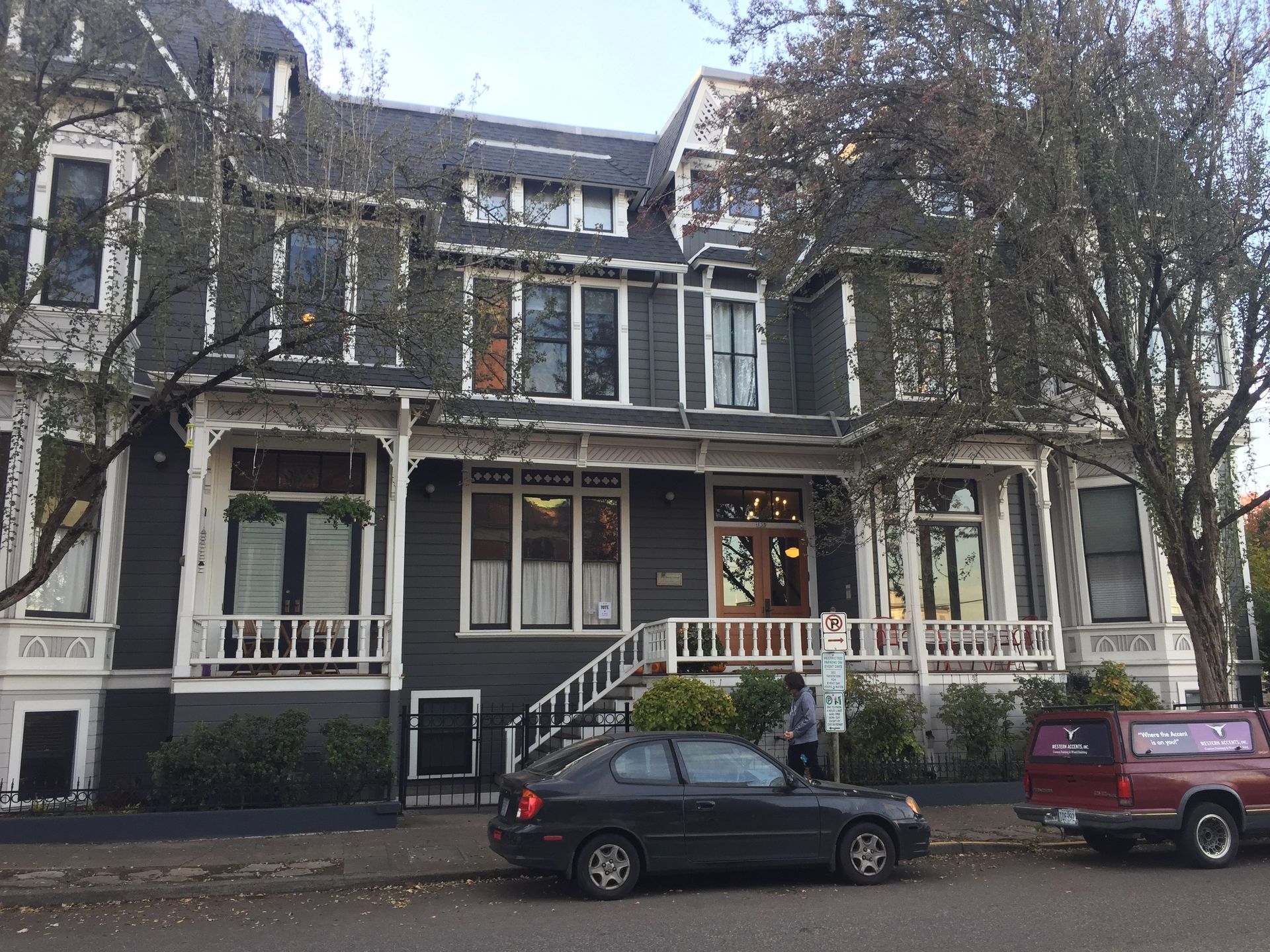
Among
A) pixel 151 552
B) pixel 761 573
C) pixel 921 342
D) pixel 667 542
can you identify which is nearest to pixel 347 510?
pixel 151 552

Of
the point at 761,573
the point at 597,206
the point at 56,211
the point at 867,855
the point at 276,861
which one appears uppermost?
the point at 597,206

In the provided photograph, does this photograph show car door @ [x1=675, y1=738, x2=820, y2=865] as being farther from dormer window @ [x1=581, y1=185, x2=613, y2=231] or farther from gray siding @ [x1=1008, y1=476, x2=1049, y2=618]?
dormer window @ [x1=581, y1=185, x2=613, y2=231]

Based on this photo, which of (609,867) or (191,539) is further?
(191,539)

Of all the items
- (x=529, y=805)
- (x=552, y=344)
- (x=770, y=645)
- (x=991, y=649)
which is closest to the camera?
(x=529, y=805)

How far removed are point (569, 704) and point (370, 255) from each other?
8025 millimetres

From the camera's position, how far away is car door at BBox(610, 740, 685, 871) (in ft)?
29.5

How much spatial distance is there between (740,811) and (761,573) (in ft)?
30.3

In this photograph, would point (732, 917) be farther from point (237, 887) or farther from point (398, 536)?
point (398, 536)

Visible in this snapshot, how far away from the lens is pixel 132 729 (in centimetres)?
1428

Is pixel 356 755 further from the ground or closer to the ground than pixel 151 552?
closer to the ground

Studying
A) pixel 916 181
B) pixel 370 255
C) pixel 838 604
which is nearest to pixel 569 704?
pixel 838 604

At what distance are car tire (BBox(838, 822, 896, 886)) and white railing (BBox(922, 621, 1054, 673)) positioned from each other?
21.9ft

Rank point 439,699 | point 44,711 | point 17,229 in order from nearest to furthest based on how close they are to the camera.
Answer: point 17,229 → point 44,711 → point 439,699

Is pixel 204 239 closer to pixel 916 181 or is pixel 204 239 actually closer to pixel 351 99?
pixel 351 99
